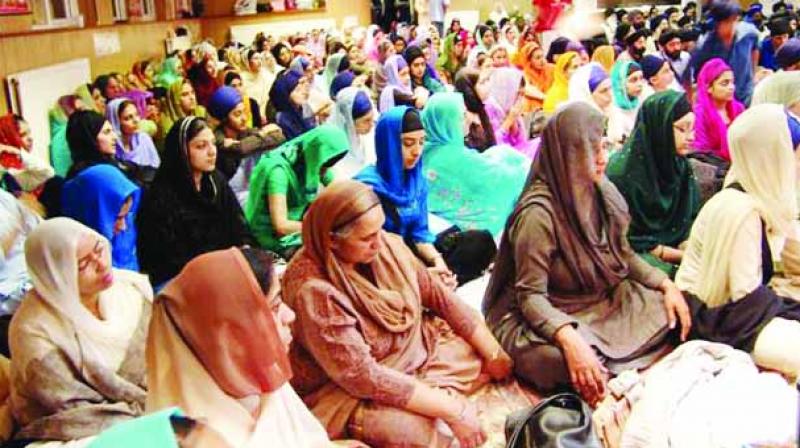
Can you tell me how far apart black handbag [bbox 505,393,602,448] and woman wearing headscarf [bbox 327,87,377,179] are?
8.12ft

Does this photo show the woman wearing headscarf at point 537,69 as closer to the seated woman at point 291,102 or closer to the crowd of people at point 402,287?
the seated woman at point 291,102

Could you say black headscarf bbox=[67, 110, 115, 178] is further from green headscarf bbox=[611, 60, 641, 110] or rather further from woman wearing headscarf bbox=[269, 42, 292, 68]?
woman wearing headscarf bbox=[269, 42, 292, 68]

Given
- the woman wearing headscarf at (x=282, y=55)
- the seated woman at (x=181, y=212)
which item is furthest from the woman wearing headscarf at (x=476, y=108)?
the woman wearing headscarf at (x=282, y=55)

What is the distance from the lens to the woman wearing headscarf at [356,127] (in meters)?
4.68

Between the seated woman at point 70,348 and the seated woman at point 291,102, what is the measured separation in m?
3.10

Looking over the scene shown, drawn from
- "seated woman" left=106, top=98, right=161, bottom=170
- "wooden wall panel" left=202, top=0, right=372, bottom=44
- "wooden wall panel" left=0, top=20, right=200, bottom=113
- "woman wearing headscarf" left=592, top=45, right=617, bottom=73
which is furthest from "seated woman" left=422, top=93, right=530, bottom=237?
"wooden wall panel" left=202, top=0, right=372, bottom=44

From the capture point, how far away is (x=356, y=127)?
189 inches

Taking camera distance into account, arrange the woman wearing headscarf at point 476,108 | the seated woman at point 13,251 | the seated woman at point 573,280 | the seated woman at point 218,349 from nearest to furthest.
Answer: the seated woman at point 218,349 → the seated woman at point 573,280 → the seated woman at point 13,251 → the woman wearing headscarf at point 476,108

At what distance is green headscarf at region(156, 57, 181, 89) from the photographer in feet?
21.5

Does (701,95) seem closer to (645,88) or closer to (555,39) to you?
(645,88)

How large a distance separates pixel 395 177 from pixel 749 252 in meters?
1.37

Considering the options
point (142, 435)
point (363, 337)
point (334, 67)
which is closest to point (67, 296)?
point (363, 337)

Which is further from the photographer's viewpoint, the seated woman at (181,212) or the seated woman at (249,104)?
the seated woman at (249,104)

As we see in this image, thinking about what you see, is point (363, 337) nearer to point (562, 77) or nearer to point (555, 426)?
point (555, 426)
